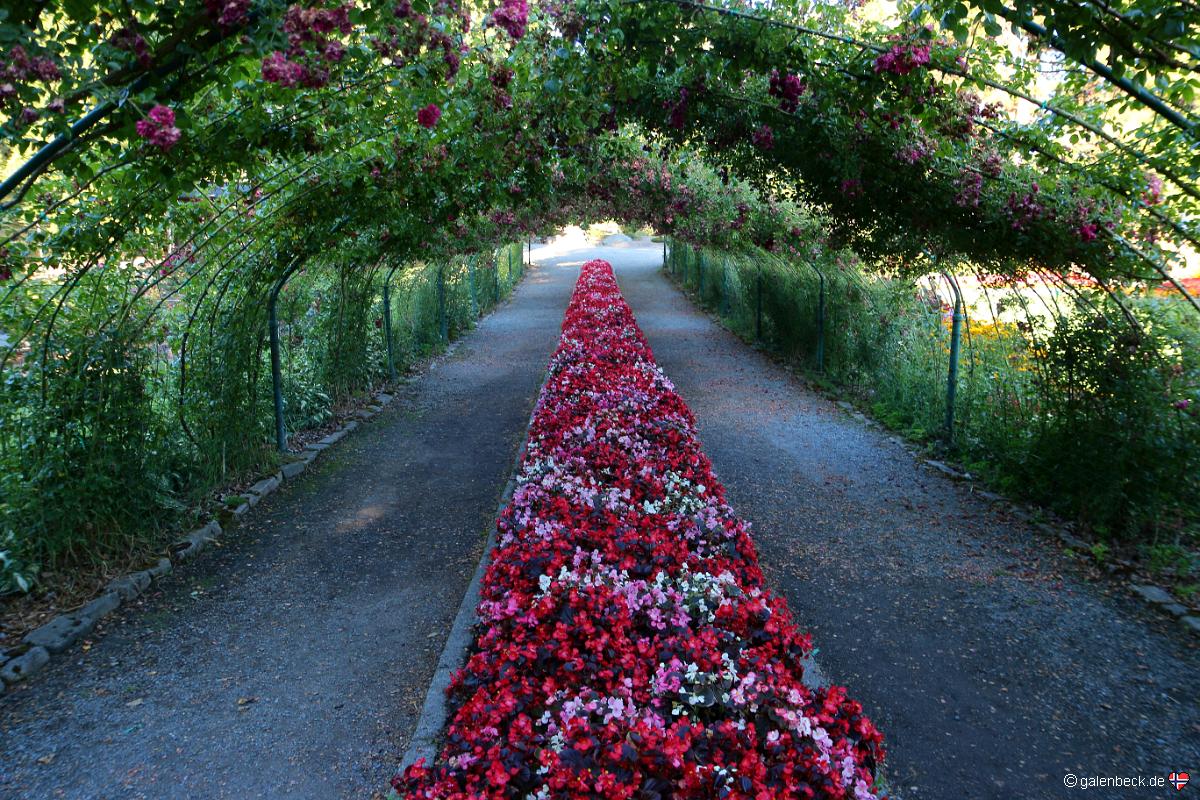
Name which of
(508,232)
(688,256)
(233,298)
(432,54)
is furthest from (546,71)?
(688,256)

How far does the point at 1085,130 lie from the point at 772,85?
2096mm

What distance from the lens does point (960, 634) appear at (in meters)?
4.14

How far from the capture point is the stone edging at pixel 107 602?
3823mm

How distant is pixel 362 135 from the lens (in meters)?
5.55

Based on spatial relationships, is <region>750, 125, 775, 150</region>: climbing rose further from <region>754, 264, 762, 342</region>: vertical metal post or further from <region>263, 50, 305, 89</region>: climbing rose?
<region>754, 264, 762, 342</region>: vertical metal post

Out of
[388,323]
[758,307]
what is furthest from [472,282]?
[388,323]

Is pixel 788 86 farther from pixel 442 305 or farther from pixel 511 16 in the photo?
pixel 442 305

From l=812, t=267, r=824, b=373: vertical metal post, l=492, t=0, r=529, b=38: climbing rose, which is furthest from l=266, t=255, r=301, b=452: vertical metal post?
l=812, t=267, r=824, b=373: vertical metal post

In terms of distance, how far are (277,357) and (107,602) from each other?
10.6 ft

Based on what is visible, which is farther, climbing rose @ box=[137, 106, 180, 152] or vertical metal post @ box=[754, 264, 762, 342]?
vertical metal post @ box=[754, 264, 762, 342]

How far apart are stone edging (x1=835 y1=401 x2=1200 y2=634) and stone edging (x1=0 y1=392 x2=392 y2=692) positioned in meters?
5.88

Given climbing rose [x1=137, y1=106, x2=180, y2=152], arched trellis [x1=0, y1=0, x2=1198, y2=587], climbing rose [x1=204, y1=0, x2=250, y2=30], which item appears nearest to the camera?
climbing rose [x1=204, y1=0, x2=250, y2=30]

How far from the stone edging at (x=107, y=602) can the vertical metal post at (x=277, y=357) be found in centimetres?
64

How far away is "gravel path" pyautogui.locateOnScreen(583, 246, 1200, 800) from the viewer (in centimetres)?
316
